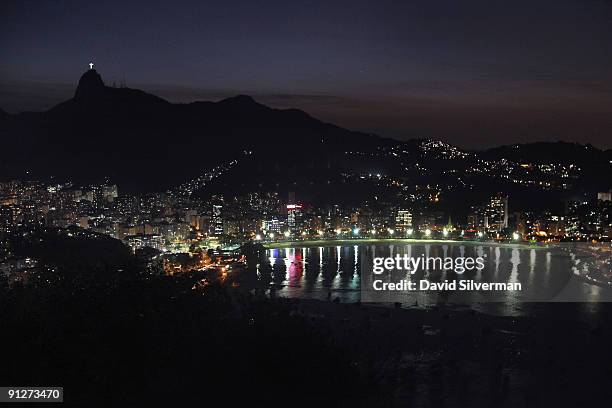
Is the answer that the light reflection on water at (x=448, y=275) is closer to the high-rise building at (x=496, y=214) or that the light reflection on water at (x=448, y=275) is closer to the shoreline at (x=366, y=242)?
the shoreline at (x=366, y=242)

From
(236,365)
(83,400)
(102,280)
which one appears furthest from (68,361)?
(102,280)

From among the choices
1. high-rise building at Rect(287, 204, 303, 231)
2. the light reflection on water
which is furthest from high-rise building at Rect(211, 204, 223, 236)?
the light reflection on water

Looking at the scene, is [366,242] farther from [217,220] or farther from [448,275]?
[448,275]

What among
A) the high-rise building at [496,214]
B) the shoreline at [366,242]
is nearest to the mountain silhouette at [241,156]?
the high-rise building at [496,214]

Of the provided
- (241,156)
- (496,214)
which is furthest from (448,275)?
(241,156)

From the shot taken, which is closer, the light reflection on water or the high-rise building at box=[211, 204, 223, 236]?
the light reflection on water

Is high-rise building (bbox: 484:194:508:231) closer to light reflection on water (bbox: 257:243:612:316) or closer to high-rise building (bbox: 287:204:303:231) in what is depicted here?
light reflection on water (bbox: 257:243:612:316)

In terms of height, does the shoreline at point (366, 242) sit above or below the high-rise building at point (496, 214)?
below

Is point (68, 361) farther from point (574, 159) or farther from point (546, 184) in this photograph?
point (574, 159)
